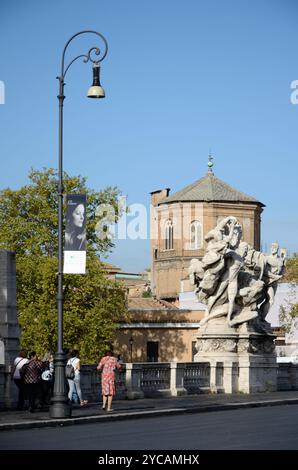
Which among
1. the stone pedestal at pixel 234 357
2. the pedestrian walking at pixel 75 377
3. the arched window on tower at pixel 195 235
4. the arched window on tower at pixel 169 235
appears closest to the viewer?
the pedestrian walking at pixel 75 377

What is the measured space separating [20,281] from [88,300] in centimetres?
449

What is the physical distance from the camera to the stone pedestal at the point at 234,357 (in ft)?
130

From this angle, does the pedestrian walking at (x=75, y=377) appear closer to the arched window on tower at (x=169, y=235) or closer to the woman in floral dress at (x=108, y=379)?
the woman in floral dress at (x=108, y=379)

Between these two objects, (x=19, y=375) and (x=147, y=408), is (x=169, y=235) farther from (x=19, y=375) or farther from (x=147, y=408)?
(x=19, y=375)

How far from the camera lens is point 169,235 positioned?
146 metres

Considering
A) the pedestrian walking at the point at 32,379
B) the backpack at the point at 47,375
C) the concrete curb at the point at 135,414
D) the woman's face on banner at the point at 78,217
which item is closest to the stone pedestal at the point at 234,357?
the concrete curb at the point at 135,414

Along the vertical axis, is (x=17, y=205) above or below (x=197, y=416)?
above

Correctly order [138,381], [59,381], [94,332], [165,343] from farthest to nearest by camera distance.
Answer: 1. [165,343]
2. [94,332]
3. [138,381]
4. [59,381]

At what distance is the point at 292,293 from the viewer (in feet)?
310

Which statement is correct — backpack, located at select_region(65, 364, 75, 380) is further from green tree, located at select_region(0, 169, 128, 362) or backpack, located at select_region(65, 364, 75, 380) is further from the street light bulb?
green tree, located at select_region(0, 169, 128, 362)

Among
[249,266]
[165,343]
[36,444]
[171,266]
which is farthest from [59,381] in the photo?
[171,266]

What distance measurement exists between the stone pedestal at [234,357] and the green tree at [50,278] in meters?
24.8

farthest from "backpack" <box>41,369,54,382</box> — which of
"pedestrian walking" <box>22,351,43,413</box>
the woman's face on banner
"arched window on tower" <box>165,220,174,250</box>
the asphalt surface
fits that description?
"arched window on tower" <box>165,220,174,250</box>

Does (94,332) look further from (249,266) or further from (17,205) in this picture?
(249,266)
